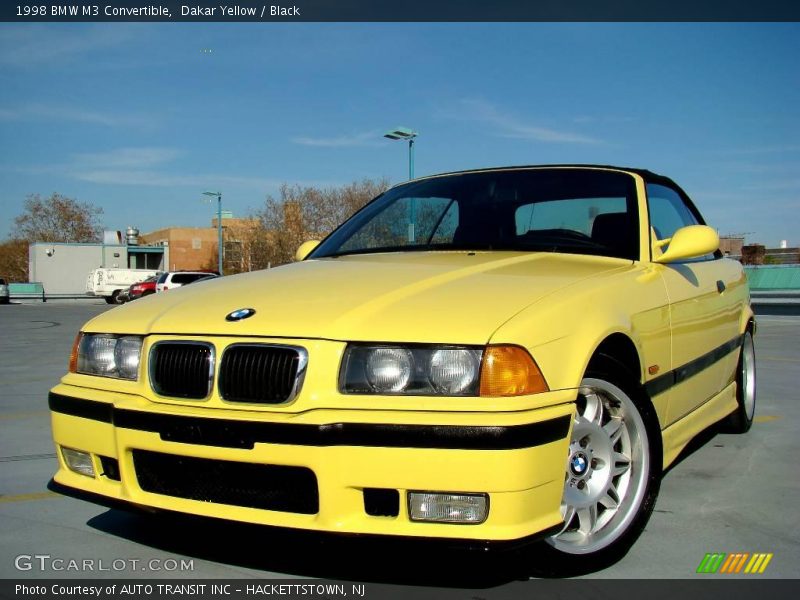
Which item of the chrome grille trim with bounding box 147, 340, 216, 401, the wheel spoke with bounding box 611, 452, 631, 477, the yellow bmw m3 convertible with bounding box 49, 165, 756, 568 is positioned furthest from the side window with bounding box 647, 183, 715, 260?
the chrome grille trim with bounding box 147, 340, 216, 401

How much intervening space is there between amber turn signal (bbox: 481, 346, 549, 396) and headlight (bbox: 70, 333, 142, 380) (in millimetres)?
1254

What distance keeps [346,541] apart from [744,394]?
11.8 feet

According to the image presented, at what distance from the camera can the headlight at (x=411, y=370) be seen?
7.84ft

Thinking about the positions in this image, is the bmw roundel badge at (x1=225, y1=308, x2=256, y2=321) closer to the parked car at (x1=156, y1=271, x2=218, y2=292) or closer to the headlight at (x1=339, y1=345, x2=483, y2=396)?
the headlight at (x1=339, y1=345, x2=483, y2=396)

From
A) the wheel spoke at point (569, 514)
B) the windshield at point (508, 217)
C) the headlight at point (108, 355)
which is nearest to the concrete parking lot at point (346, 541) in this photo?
the wheel spoke at point (569, 514)

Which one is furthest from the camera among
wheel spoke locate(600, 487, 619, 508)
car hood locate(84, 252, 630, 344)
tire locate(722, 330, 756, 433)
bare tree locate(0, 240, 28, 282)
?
bare tree locate(0, 240, 28, 282)

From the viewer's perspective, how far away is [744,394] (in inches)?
199

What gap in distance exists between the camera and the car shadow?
2381mm

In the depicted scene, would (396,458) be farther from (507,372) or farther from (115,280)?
(115,280)

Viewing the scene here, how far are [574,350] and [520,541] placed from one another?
639mm

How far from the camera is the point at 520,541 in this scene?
232 centimetres

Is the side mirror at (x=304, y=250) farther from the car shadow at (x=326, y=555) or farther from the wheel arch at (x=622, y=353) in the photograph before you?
the wheel arch at (x=622, y=353)

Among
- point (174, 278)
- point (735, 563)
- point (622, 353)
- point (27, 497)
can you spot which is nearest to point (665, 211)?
point (622, 353)

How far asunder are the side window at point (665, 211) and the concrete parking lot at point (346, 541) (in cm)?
122
